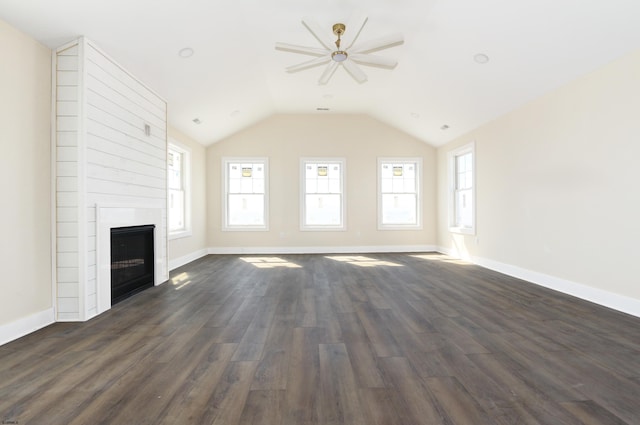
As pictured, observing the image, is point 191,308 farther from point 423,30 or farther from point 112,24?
point 423,30

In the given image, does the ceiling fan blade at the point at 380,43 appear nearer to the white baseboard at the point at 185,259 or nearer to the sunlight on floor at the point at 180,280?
the sunlight on floor at the point at 180,280

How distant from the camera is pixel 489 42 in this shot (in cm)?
349

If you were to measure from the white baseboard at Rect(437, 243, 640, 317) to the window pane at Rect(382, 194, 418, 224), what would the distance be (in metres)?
2.38

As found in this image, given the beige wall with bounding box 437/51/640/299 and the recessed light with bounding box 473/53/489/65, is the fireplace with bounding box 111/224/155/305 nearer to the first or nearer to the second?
the recessed light with bounding box 473/53/489/65

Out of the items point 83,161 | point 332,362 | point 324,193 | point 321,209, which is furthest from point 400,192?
point 83,161

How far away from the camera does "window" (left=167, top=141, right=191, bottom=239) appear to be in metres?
5.64

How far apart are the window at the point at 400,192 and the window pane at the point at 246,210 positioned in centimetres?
286

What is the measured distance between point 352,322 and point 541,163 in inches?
134

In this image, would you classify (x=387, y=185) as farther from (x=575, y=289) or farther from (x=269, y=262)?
(x=575, y=289)

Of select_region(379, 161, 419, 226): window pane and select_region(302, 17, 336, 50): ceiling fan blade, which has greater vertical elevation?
select_region(302, 17, 336, 50): ceiling fan blade

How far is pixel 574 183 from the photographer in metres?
3.61

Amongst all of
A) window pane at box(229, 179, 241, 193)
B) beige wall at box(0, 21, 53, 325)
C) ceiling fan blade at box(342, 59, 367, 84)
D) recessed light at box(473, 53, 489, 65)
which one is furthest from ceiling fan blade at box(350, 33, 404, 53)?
window pane at box(229, 179, 241, 193)

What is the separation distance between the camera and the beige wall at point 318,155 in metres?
7.14

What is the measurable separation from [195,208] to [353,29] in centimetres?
454
